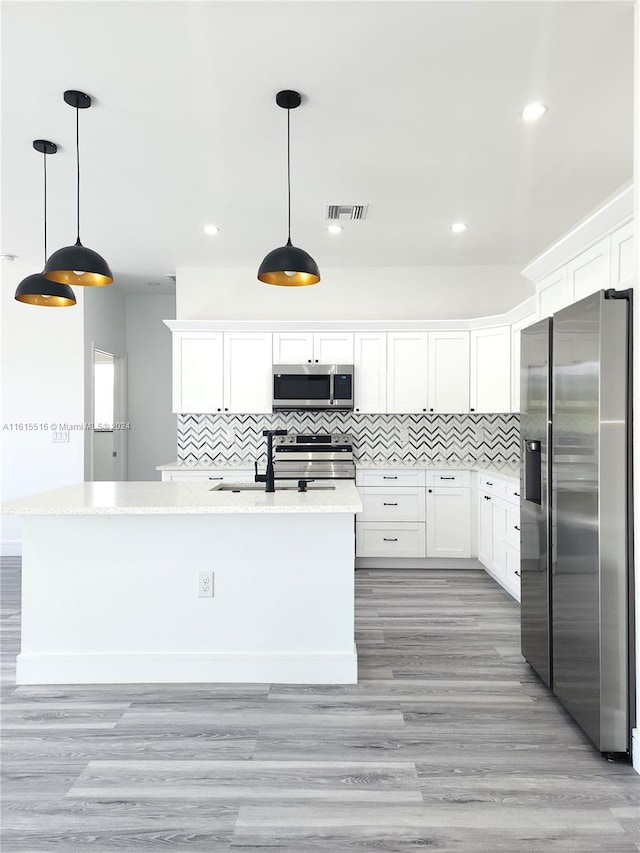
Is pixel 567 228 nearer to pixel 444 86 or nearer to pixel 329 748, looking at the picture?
pixel 444 86

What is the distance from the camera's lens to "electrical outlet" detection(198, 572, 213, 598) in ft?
9.59

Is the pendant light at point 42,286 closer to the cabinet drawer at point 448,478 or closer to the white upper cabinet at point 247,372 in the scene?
the white upper cabinet at point 247,372

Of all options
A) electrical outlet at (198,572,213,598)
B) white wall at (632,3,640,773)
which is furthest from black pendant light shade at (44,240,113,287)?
white wall at (632,3,640,773)

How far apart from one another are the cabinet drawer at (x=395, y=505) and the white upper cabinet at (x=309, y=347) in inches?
51.5

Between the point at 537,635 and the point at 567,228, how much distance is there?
10.6 feet

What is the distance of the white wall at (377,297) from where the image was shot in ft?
18.7

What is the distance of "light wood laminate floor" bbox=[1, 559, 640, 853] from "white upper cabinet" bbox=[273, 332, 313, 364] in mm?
3033

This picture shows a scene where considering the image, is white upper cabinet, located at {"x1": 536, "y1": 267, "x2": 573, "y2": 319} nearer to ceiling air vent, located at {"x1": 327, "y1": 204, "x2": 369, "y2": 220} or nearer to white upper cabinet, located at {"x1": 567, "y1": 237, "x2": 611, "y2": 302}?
white upper cabinet, located at {"x1": 567, "y1": 237, "x2": 611, "y2": 302}

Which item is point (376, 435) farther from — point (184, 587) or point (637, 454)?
point (637, 454)

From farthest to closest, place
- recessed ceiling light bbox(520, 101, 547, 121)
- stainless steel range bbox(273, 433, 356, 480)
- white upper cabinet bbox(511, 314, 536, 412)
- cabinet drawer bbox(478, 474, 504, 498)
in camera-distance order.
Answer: stainless steel range bbox(273, 433, 356, 480) → white upper cabinet bbox(511, 314, 536, 412) → cabinet drawer bbox(478, 474, 504, 498) → recessed ceiling light bbox(520, 101, 547, 121)

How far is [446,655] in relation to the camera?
321 centimetres

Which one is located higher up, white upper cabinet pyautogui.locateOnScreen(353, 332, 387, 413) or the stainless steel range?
white upper cabinet pyautogui.locateOnScreen(353, 332, 387, 413)

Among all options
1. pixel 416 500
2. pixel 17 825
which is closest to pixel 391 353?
pixel 416 500

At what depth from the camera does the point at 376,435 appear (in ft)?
18.9
